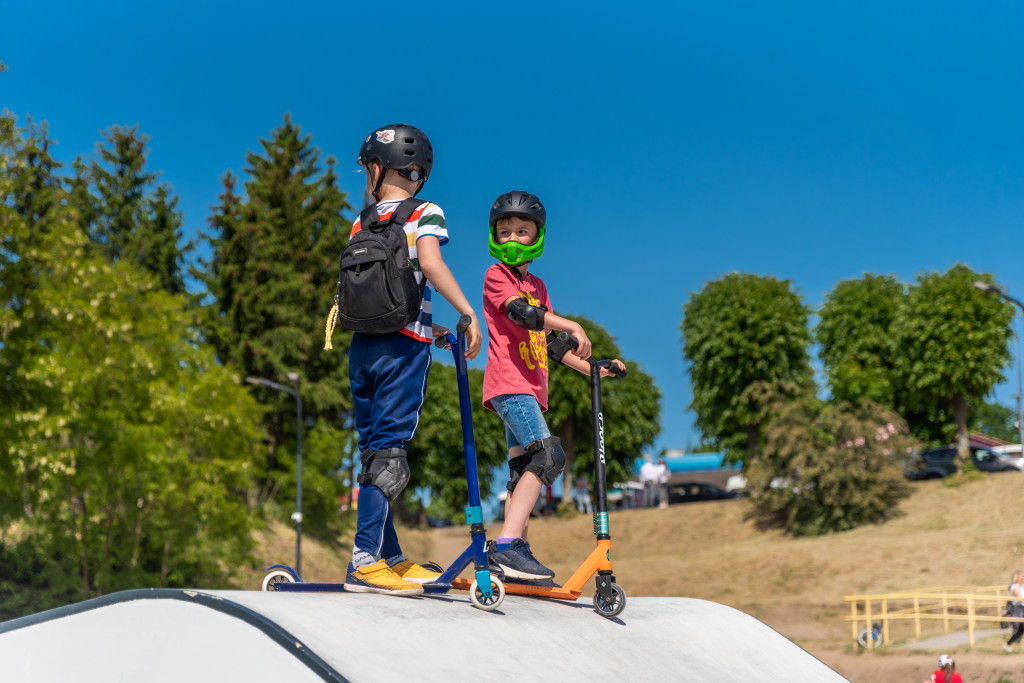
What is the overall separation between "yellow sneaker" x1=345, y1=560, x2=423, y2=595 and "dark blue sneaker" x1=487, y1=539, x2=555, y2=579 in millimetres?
523

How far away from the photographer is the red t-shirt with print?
495cm

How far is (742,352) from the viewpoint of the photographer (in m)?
39.4

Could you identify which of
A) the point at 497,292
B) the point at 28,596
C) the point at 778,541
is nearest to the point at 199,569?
the point at 28,596

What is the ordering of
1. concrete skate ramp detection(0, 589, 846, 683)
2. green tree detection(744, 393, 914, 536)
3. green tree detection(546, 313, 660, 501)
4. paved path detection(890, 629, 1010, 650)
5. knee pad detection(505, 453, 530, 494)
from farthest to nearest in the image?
1. green tree detection(546, 313, 660, 501)
2. green tree detection(744, 393, 914, 536)
3. paved path detection(890, 629, 1010, 650)
4. knee pad detection(505, 453, 530, 494)
5. concrete skate ramp detection(0, 589, 846, 683)

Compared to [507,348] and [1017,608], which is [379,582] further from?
[1017,608]

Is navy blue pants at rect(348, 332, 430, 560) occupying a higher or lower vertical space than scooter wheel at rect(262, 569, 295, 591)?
higher

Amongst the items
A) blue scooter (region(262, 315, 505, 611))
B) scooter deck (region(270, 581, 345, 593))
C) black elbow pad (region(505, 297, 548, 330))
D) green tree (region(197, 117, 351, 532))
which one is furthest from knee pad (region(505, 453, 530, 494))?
green tree (region(197, 117, 351, 532))

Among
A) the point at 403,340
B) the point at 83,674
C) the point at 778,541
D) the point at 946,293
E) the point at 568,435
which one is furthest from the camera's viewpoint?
the point at 568,435

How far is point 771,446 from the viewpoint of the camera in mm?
31391

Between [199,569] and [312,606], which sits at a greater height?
[312,606]

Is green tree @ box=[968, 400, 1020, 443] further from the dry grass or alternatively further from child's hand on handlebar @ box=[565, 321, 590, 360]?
child's hand on handlebar @ box=[565, 321, 590, 360]

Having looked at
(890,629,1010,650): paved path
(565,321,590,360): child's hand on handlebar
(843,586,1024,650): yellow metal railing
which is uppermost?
(565,321,590,360): child's hand on handlebar

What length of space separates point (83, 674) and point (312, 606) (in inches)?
33.2

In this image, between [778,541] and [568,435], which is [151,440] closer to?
[778,541]
